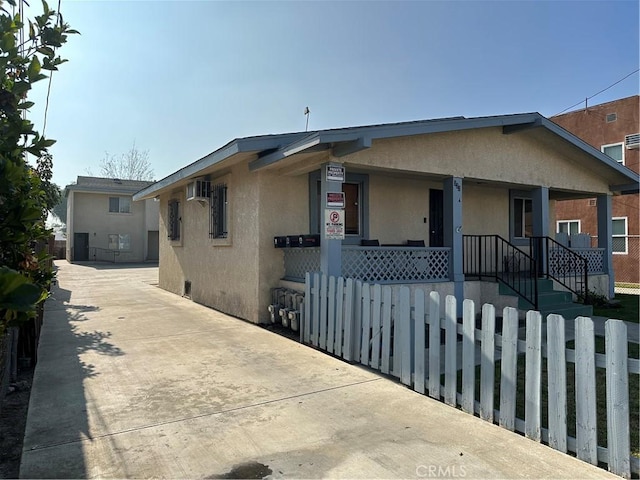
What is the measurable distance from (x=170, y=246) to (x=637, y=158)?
19534 millimetres

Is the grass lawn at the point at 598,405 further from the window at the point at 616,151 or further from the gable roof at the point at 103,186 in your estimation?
the gable roof at the point at 103,186

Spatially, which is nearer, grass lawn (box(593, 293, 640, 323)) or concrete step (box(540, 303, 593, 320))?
concrete step (box(540, 303, 593, 320))

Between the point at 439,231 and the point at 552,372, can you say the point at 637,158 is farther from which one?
the point at 552,372

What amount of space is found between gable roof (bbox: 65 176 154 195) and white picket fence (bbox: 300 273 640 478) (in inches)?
1224

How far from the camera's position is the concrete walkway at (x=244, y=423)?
3043 mm

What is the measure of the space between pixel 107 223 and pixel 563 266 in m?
32.1

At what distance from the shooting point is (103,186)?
3297cm

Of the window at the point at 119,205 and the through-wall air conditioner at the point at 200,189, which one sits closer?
the through-wall air conditioner at the point at 200,189

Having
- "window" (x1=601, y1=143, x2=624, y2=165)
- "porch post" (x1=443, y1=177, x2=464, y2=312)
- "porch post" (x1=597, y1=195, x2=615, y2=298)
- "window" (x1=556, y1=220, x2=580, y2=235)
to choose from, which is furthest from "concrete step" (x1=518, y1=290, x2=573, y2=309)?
"window" (x1=556, y1=220, x2=580, y2=235)

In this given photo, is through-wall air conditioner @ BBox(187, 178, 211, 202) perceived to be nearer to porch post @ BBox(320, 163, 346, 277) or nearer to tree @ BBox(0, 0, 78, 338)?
porch post @ BBox(320, 163, 346, 277)

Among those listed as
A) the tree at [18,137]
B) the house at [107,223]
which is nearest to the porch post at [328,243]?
the tree at [18,137]

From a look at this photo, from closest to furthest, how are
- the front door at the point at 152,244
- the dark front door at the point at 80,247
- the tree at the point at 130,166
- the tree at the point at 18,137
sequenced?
the tree at the point at 18,137
the dark front door at the point at 80,247
the front door at the point at 152,244
the tree at the point at 130,166

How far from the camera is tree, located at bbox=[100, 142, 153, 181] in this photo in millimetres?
50375

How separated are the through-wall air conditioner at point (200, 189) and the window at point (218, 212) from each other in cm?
13
